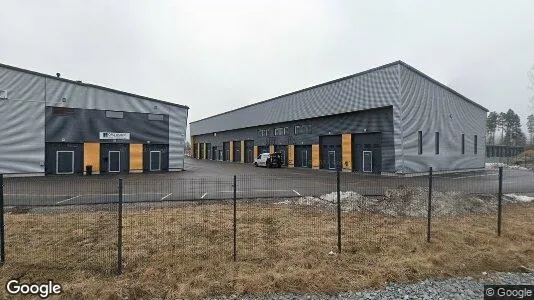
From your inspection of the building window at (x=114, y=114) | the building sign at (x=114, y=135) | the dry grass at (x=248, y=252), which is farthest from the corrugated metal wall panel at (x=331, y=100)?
the building window at (x=114, y=114)

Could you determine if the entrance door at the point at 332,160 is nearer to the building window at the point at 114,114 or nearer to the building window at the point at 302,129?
the building window at the point at 302,129

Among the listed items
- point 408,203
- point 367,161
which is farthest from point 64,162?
A: point 408,203

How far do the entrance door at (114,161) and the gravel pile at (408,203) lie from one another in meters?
25.1

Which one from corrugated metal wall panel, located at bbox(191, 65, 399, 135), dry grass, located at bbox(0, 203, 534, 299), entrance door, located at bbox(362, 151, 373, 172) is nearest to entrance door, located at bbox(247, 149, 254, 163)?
corrugated metal wall panel, located at bbox(191, 65, 399, 135)

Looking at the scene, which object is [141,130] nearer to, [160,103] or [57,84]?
[160,103]

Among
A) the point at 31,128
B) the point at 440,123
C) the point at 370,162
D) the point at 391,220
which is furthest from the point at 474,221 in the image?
the point at 31,128

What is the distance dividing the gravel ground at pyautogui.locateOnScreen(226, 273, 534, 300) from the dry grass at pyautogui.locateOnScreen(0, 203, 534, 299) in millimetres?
209

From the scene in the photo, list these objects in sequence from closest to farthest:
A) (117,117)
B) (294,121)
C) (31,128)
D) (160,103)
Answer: (31,128), (117,117), (160,103), (294,121)

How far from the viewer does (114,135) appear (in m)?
32.2

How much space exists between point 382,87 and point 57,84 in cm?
3117

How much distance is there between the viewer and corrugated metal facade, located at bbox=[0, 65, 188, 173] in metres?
26.7

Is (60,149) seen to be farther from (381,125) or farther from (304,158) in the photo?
(381,125)

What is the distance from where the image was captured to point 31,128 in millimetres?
27906

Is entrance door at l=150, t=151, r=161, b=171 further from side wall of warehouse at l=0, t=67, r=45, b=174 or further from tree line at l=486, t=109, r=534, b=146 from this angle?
tree line at l=486, t=109, r=534, b=146
